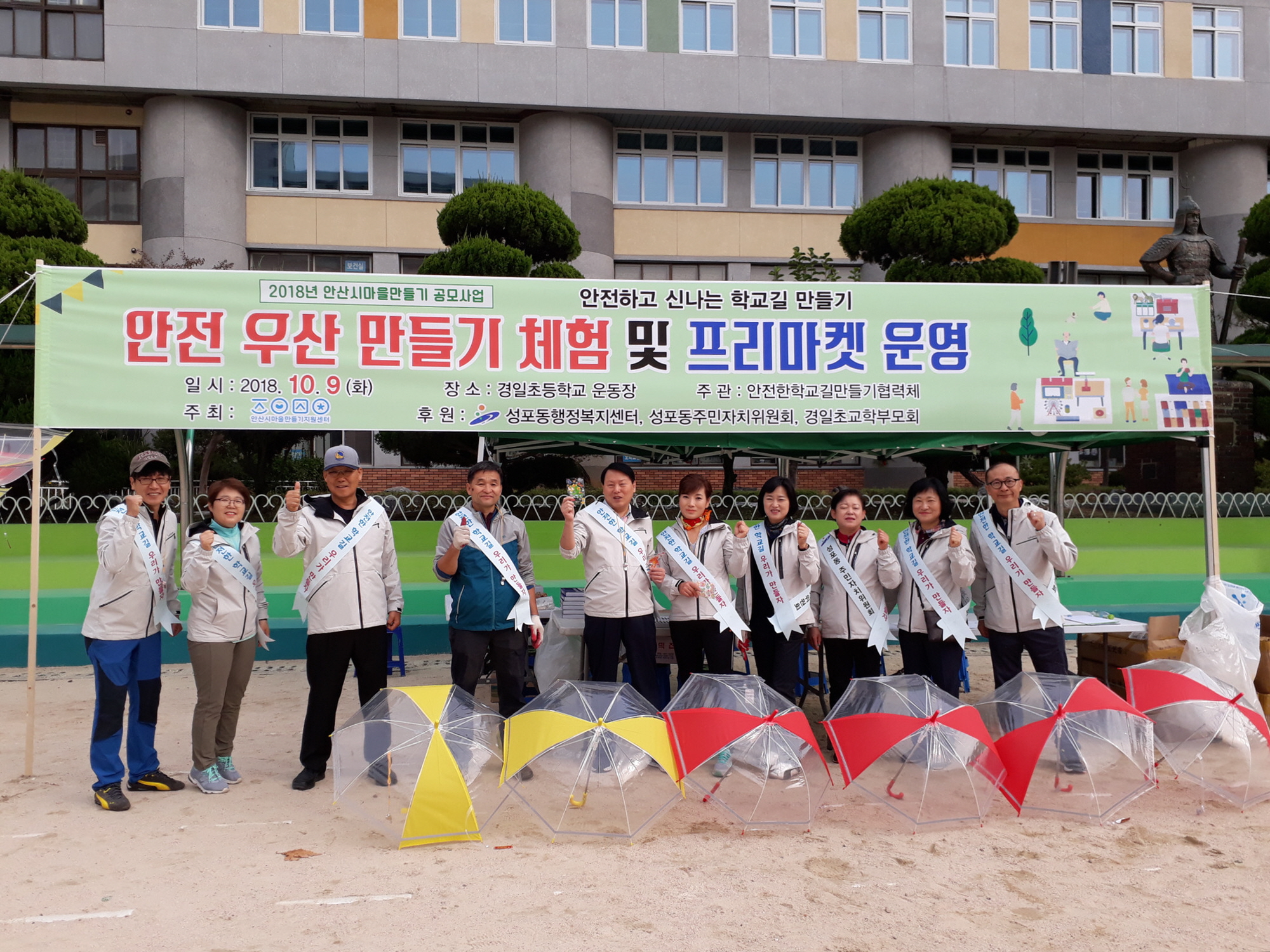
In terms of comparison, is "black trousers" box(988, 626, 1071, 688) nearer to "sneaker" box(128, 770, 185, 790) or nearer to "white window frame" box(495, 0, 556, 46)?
"sneaker" box(128, 770, 185, 790)

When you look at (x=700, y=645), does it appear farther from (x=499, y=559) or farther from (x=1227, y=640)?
(x=1227, y=640)

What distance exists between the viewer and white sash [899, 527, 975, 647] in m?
4.55

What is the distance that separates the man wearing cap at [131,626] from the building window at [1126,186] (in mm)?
20018

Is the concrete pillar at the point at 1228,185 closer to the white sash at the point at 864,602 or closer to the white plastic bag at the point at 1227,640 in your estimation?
Result: the white plastic bag at the point at 1227,640

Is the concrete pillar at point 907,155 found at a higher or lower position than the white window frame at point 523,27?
lower

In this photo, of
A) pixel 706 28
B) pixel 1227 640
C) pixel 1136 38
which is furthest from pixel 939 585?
Result: pixel 1136 38

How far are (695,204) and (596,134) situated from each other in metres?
2.34

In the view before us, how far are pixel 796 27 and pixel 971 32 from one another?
347 centimetres

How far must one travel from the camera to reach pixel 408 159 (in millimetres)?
17969

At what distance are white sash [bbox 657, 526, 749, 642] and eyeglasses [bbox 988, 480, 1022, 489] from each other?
1.44 metres

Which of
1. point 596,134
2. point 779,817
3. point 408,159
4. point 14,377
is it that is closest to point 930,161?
point 596,134

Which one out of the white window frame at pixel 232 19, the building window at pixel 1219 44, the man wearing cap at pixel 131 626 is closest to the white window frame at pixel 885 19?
the building window at pixel 1219 44

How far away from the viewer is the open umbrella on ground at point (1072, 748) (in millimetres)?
3803

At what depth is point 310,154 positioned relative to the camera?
696 inches
